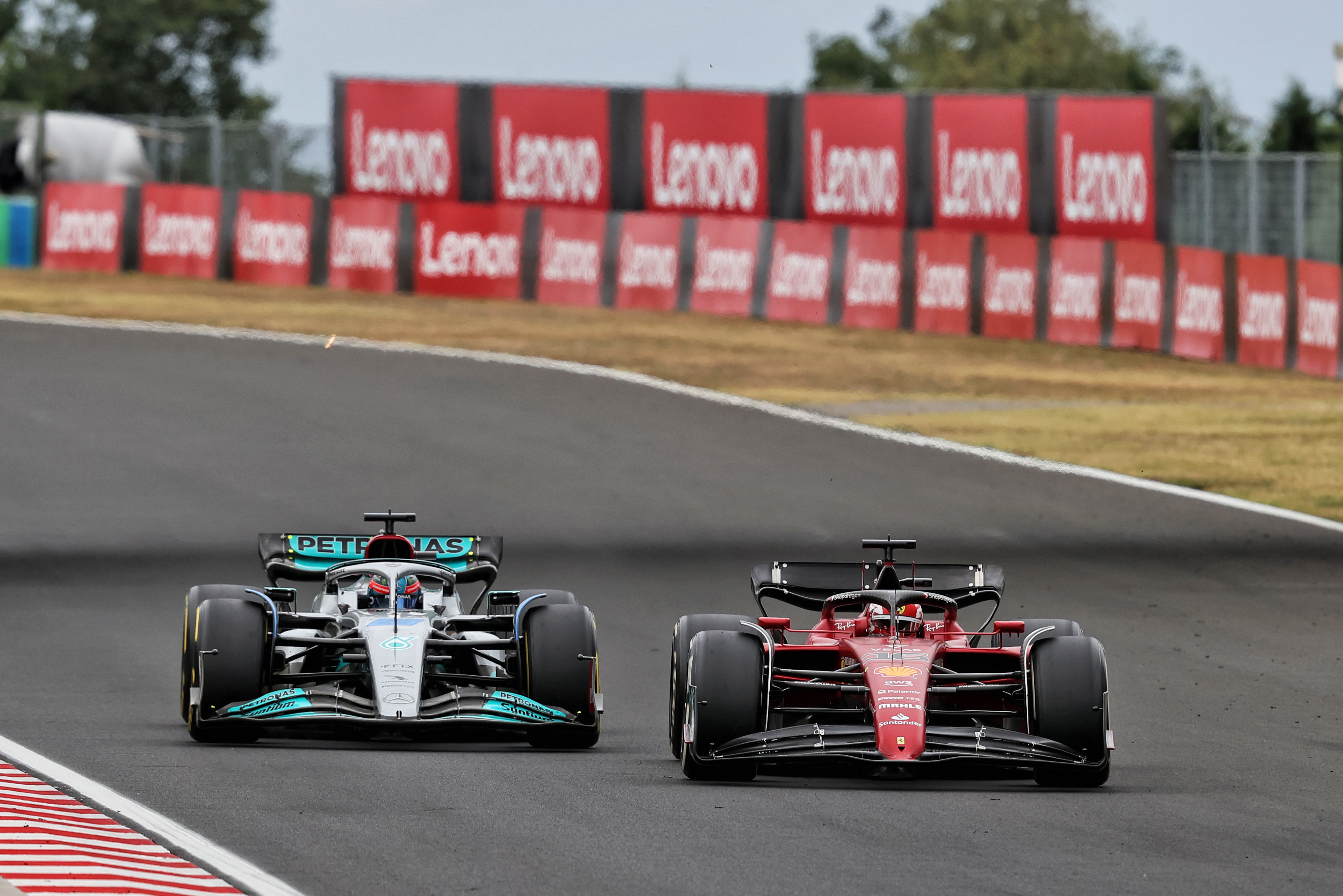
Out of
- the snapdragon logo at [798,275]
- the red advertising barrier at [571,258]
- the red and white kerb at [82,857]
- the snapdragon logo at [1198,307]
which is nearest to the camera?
the red and white kerb at [82,857]

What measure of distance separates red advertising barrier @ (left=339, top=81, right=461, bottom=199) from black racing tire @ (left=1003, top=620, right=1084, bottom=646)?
25.6 m

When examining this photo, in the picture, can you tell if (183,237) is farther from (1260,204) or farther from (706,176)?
(1260,204)

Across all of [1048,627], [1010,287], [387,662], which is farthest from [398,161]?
[1048,627]

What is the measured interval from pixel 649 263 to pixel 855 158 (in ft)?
10.9

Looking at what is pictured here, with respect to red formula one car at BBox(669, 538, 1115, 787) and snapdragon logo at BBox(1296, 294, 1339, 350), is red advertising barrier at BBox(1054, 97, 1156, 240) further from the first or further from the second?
red formula one car at BBox(669, 538, 1115, 787)

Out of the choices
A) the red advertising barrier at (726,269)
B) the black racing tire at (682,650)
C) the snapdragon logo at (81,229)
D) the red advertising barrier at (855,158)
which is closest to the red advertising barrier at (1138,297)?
the red advertising barrier at (855,158)

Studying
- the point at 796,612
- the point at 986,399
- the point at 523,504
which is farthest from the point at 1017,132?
the point at 796,612

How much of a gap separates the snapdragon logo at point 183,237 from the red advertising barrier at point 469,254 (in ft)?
12.0

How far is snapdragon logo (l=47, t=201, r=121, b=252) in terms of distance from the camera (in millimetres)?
36094

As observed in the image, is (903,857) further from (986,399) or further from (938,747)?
(986,399)

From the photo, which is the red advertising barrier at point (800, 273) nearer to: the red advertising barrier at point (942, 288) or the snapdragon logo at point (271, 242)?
the red advertising barrier at point (942, 288)

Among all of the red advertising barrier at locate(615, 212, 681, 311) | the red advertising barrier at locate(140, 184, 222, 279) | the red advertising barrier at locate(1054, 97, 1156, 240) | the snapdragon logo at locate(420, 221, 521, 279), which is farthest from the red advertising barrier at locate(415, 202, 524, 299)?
the red advertising barrier at locate(1054, 97, 1156, 240)

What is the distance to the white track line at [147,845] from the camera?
269 inches

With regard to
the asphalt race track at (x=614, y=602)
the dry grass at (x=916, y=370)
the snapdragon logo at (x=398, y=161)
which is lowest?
the asphalt race track at (x=614, y=602)
